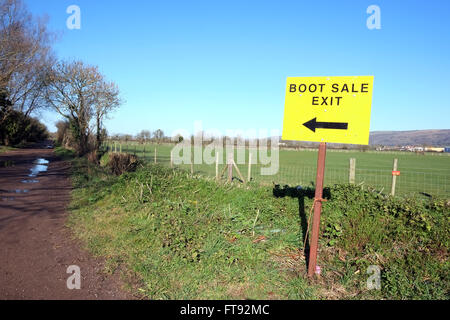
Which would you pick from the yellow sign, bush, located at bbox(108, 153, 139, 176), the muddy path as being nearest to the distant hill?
bush, located at bbox(108, 153, 139, 176)

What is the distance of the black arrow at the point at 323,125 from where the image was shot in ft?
13.8

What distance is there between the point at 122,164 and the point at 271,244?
1023cm

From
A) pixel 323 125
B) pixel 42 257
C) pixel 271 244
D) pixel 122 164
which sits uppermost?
pixel 323 125

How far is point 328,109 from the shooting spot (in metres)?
4.28

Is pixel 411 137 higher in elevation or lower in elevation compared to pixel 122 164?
higher

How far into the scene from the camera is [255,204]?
7016mm

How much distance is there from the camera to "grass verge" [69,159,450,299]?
13.3 ft

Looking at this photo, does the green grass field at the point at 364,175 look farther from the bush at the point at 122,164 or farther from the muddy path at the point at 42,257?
the muddy path at the point at 42,257

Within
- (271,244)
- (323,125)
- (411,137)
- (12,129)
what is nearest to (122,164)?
(271,244)

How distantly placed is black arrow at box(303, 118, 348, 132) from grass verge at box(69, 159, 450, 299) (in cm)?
186

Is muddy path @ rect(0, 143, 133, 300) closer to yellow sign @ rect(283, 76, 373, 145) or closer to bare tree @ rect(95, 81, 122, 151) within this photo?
yellow sign @ rect(283, 76, 373, 145)

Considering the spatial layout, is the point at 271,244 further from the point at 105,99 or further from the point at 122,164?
the point at 105,99

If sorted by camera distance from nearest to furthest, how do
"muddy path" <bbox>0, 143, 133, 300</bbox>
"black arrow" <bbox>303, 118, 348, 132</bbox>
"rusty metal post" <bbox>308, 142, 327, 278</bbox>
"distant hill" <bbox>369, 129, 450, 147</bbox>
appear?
"muddy path" <bbox>0, 143, 133, 300</bbox> → "black arrow" <bbox>303, 118, 348, 132</bbox> → "rusty metal post" <bbox>308, 142, 327, 278</bbox> → "distant hill" <bbox>369, 129, 450, 147</bbox>

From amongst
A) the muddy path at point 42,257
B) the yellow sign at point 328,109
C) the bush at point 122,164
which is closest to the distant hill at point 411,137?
the bush at point 122,164
